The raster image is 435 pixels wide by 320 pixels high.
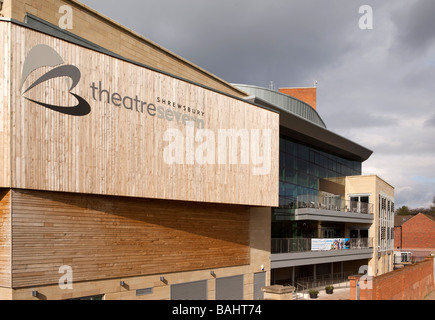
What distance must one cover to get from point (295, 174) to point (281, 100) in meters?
6.08

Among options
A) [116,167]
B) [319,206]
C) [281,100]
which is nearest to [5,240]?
[116,167]

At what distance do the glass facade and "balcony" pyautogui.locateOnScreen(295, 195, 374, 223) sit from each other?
0.74 meters

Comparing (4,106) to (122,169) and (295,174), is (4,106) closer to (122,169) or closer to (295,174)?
(122,169)

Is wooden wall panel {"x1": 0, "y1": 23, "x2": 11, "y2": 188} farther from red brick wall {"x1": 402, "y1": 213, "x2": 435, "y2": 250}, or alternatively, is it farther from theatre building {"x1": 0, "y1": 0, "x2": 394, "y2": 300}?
red brick wall {"x1": 402, "y1": 213, "x2": 435, "y2": 250}

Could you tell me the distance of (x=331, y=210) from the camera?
34438 millimetres

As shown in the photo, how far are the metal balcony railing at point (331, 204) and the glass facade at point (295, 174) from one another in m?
0.76

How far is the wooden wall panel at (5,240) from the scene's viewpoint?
1466 centimetres

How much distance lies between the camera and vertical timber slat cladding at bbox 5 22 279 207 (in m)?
15.2

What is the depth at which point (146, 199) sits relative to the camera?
64.3 ft

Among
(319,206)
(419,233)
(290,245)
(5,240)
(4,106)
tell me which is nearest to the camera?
(4,106)

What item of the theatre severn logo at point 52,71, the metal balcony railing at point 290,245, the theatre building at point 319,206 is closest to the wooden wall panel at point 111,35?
the theatre severn logo at point 52,71

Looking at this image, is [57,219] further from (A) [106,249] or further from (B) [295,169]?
(B) [295,169]
